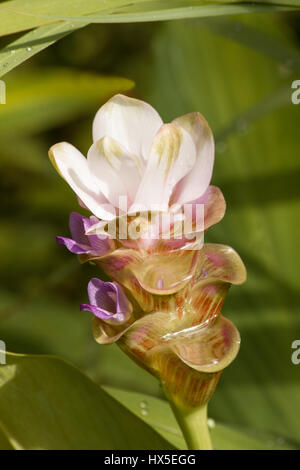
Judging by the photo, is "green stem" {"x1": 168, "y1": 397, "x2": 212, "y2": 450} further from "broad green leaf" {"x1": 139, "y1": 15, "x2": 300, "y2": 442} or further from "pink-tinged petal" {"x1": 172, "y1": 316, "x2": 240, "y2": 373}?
"broad green leaf" {"x1": 139, "y1": 15, "x2": 300, "y2": 442}

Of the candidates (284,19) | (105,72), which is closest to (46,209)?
(105,72)

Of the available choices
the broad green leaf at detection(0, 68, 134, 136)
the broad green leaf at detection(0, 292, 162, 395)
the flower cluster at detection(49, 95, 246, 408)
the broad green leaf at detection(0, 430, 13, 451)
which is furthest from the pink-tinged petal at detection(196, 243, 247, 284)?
the broad green leaf at detection(0, 292, 162, 395)

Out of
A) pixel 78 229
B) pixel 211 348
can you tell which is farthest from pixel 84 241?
pixel 211 348

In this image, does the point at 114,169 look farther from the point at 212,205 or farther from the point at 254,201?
the point at 254,201

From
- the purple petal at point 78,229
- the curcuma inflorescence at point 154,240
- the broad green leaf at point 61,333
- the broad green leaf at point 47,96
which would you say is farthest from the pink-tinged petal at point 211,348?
the broad green leaf at point 61,333

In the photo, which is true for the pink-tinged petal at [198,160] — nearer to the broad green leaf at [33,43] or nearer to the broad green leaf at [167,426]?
the broad green leaf at [33,43]
